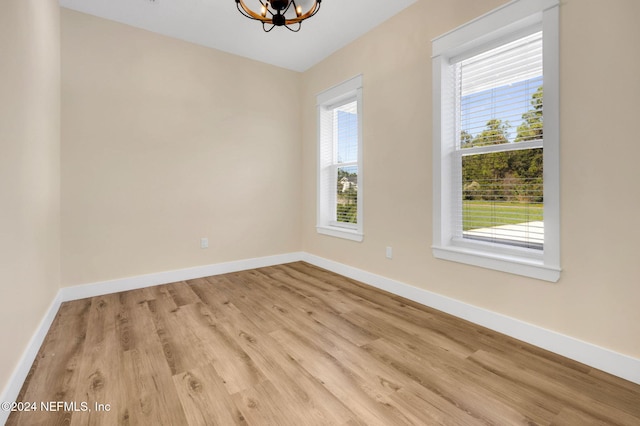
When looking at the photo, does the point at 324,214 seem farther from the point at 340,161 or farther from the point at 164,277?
the point at 164,277

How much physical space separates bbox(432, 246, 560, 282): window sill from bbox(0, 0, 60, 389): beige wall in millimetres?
2896

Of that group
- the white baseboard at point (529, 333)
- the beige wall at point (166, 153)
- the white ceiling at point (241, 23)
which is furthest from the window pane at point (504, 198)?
the beige wall at point (166, 153)

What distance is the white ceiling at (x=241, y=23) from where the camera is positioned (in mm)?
2869

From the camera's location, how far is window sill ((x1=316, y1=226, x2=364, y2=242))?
3.61 metres

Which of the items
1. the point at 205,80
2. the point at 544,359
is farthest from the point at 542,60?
the point at 205,80

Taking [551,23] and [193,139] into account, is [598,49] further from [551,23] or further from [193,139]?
[193,139]

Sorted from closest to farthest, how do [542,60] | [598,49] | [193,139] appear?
[598,49] < [542,60] < [193,139]

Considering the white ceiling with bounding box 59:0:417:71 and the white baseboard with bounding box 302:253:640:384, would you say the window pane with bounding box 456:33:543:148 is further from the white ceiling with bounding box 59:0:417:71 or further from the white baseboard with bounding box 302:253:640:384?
the white baseboard with bounding box 302:253:640:384

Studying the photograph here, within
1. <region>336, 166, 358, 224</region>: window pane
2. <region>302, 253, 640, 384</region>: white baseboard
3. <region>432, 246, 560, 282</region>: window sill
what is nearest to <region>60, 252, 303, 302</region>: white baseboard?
<region>336, 166, 358, 224</region>: window pane

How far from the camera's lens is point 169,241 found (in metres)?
3.53

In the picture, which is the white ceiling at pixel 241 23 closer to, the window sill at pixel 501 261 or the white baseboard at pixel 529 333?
the window sill at pixel 501 261

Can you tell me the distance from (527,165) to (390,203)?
4.13 ft

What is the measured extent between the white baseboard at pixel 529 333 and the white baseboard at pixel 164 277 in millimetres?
1668

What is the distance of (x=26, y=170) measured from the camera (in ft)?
6.17
